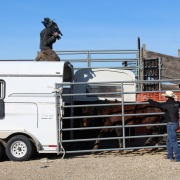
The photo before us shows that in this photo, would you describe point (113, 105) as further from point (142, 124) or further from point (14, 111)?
point (14, 111)

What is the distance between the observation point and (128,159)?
10.4 m

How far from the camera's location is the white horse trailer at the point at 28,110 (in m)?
10.3

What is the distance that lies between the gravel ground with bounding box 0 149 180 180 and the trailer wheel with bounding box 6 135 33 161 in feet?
0.59

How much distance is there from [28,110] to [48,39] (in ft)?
9.20

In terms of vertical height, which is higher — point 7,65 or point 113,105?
point 7,65

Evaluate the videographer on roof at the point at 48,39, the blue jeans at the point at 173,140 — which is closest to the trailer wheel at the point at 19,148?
the videographer on roof at the point at 48,39

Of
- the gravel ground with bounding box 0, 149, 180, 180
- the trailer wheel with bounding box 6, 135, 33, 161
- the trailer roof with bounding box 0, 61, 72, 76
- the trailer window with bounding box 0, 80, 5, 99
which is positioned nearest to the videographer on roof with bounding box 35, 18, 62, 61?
the trailer roof with bounding box 0, 61, 72, 76

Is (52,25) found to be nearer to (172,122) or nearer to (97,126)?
(97,126)

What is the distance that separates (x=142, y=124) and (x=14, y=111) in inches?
142

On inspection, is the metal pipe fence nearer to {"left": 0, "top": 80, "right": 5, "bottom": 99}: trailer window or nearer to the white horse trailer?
the white horse trailer

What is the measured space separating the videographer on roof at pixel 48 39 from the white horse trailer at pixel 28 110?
1.54 meters

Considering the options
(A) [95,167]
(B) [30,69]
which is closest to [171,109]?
(A) [95,167]

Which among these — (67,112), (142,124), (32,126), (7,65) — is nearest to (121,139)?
(142,124)

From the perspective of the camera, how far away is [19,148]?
10312 millimetres
